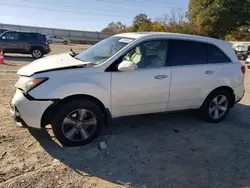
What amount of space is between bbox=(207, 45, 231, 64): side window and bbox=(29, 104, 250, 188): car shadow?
1.30 meters

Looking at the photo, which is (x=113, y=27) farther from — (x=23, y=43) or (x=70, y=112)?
(x=70, y=112)

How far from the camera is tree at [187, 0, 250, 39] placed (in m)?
34.3

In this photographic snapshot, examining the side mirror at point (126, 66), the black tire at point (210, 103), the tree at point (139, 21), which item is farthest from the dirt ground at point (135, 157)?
the tree at point (139, 21)

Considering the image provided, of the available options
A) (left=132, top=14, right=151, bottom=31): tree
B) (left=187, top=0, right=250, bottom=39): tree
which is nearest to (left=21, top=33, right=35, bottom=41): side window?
(left=187, top=0, right=250, bottom=39): tree

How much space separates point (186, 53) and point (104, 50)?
151cm

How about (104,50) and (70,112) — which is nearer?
(70,112)

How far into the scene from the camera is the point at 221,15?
34656 mm

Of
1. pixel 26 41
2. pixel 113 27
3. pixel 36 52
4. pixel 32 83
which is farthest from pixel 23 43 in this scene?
pixel 113 27

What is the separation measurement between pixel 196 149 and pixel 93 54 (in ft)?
7.81

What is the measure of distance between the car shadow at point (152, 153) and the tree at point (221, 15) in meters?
33.7

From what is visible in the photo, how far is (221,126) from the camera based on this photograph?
199 inches

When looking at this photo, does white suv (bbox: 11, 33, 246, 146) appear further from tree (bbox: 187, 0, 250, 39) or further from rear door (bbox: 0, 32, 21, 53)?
tree (bbox: 187, 0, 250, 39)

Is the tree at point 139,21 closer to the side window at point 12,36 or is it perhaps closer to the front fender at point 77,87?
the side window at point 12,36

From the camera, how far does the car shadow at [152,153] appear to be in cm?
323
